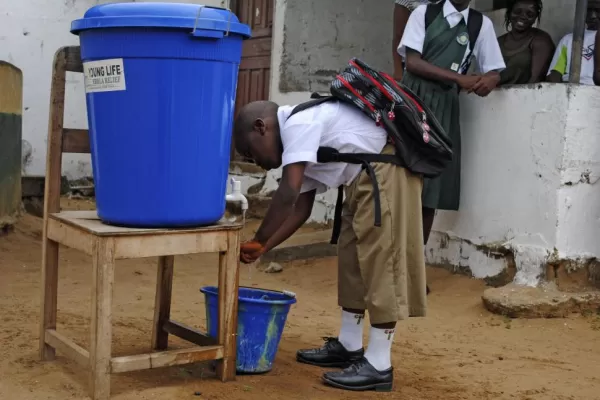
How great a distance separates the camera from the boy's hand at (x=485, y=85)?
4977mm

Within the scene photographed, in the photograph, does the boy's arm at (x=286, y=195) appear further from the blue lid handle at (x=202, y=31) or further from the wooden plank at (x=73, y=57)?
the wooden plank at (x=73, y=57)

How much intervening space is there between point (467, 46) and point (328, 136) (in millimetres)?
2012

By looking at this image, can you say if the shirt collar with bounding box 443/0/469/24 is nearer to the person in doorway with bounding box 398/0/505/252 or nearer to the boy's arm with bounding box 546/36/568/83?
the person in doorway with bounding box 398/0/505/252

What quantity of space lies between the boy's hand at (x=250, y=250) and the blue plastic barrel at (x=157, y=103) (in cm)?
28

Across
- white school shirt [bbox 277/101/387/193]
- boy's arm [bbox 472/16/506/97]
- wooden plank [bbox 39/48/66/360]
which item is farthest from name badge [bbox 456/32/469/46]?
wooden plank [bbox 39/48/66/360]

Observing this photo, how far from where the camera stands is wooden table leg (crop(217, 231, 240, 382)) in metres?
3.20

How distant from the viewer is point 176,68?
9.55ft

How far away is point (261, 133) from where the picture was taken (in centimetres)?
321

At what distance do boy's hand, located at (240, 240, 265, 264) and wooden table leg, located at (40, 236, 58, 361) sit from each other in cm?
79

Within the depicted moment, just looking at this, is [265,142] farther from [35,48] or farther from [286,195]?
[35,48]

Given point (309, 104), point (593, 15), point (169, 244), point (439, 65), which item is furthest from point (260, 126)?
point (593, 15)

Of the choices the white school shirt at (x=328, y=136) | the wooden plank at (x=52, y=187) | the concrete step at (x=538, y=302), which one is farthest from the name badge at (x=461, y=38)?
the wooden plank at (x=52, y=187)

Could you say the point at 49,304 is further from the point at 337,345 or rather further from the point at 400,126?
the point at 400,126

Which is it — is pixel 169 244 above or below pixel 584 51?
below
